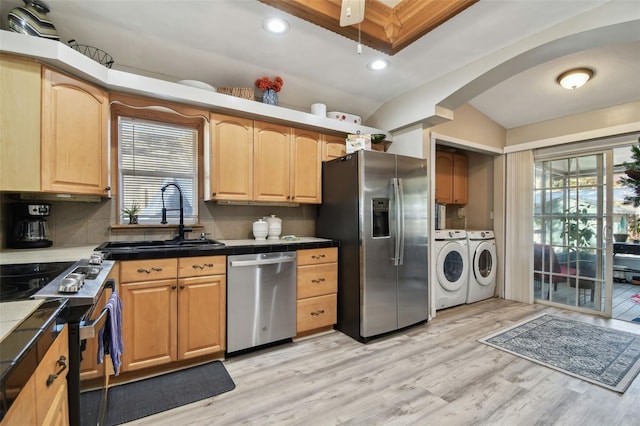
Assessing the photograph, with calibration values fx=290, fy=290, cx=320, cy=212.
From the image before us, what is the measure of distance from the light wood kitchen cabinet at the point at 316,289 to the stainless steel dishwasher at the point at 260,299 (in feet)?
0.29

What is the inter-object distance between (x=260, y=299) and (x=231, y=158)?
1346 millimetres

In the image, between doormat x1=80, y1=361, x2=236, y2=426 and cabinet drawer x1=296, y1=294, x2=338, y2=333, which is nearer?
doormat x1=80, y1=361, x2=236, y2=426

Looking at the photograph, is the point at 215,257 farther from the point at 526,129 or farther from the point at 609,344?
the point at 526,129

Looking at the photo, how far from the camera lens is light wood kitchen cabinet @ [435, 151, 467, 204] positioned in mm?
4559

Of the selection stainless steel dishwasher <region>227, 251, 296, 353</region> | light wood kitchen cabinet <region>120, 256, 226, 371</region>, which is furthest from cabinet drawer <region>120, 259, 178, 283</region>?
stainless steel dishwasher <region>227, 251, 296, 353</region>

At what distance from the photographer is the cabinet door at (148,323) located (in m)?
2.06

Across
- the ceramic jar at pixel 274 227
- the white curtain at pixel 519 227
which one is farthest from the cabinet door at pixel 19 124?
Result: the white curtain at pixel 519 227

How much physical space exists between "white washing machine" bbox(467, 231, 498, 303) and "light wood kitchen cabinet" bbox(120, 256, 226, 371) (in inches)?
136

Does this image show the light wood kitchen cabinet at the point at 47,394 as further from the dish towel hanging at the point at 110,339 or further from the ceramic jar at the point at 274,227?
the ceramic jar at the point at 274,227

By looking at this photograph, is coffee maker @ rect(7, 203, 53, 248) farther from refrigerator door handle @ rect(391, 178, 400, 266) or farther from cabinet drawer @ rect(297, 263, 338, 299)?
refrigerator door handle @ rect(391, 178, 400, 266)

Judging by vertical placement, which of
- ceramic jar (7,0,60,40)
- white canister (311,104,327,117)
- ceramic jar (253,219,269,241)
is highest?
ceramic jar (7,0,60,40)

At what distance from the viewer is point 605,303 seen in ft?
11.7

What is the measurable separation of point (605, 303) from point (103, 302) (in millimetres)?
5101

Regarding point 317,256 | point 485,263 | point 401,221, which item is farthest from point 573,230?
point 317,256
